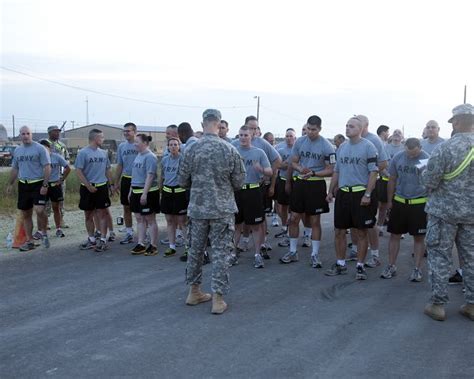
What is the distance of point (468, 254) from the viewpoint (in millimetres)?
5258

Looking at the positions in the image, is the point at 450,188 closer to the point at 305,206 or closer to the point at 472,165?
the point at 472,165

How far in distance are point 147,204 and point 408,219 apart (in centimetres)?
405

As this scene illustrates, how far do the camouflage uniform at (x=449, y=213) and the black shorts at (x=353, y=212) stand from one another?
140cm

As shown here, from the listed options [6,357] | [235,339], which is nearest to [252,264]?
[235,339]

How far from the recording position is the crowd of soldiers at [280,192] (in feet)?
17.3

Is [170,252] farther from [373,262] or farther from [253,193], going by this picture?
[373,262]

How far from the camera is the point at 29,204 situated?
28.3 feet

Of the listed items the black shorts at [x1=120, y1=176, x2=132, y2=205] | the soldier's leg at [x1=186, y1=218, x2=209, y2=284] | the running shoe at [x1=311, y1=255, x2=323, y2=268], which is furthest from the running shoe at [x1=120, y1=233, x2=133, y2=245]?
the soldier's leg at [x1=186, y1=218, x2=209, y2=284]

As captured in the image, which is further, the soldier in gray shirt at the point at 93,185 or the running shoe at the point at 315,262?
the soldier in gray shirt at the point at 93,185

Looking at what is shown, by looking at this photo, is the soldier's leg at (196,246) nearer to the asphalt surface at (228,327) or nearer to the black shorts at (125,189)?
the asphalt surface at (228,327)

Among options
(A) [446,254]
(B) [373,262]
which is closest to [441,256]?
(A) [446,254]

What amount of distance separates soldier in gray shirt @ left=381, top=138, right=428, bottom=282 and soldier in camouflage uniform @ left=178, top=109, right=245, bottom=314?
2.50m

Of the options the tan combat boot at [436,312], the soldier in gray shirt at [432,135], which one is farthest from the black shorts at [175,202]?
the tan combat boot at [436,312]

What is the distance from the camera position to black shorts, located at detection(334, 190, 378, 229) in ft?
22.2
